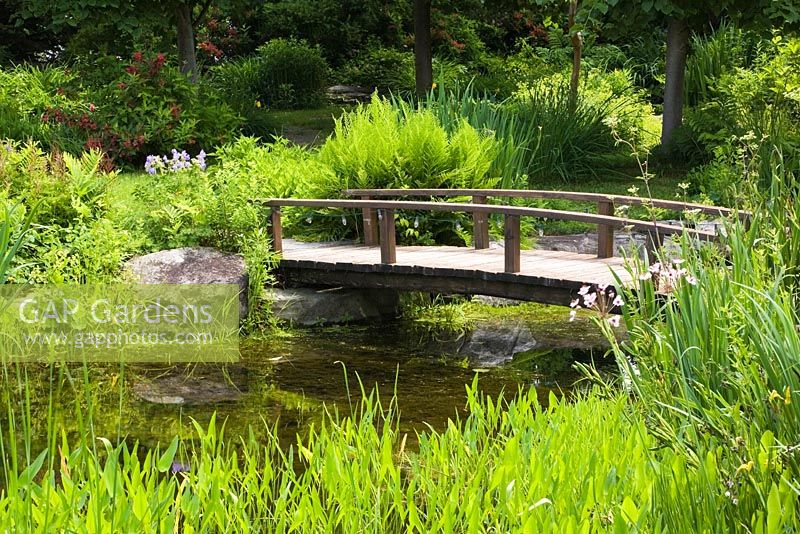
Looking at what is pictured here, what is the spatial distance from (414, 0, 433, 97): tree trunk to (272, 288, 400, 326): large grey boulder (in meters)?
8.97

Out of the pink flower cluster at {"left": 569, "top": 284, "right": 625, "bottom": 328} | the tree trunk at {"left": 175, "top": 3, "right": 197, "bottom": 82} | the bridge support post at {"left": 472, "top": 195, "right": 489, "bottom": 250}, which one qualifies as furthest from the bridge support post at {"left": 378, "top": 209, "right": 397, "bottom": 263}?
the tree trunk at {"left": 175, "top": 3, "right": 197, "bottom": 82}

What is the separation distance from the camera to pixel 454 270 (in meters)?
9.15

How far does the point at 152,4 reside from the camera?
16734 millimetres

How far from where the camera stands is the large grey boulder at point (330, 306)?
32.5ft

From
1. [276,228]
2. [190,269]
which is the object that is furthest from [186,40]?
[190,269]

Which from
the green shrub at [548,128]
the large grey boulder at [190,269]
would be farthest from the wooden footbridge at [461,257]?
the green shrub at [548,128]

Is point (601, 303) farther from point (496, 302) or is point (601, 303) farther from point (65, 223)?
point (65, 223)

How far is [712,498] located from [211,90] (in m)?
14.3

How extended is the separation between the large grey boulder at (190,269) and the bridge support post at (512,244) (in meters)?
2.27

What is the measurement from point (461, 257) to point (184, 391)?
334 cm

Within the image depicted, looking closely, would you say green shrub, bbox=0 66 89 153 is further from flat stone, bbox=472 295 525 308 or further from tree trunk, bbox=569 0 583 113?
tree trunk, bbox=569 0 583 113

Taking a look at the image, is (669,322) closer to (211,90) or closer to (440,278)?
(440,278)

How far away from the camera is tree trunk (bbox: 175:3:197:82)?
1764 centimetres

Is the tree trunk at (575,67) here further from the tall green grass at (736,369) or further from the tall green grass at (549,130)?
the tall green grass at (736,369)
